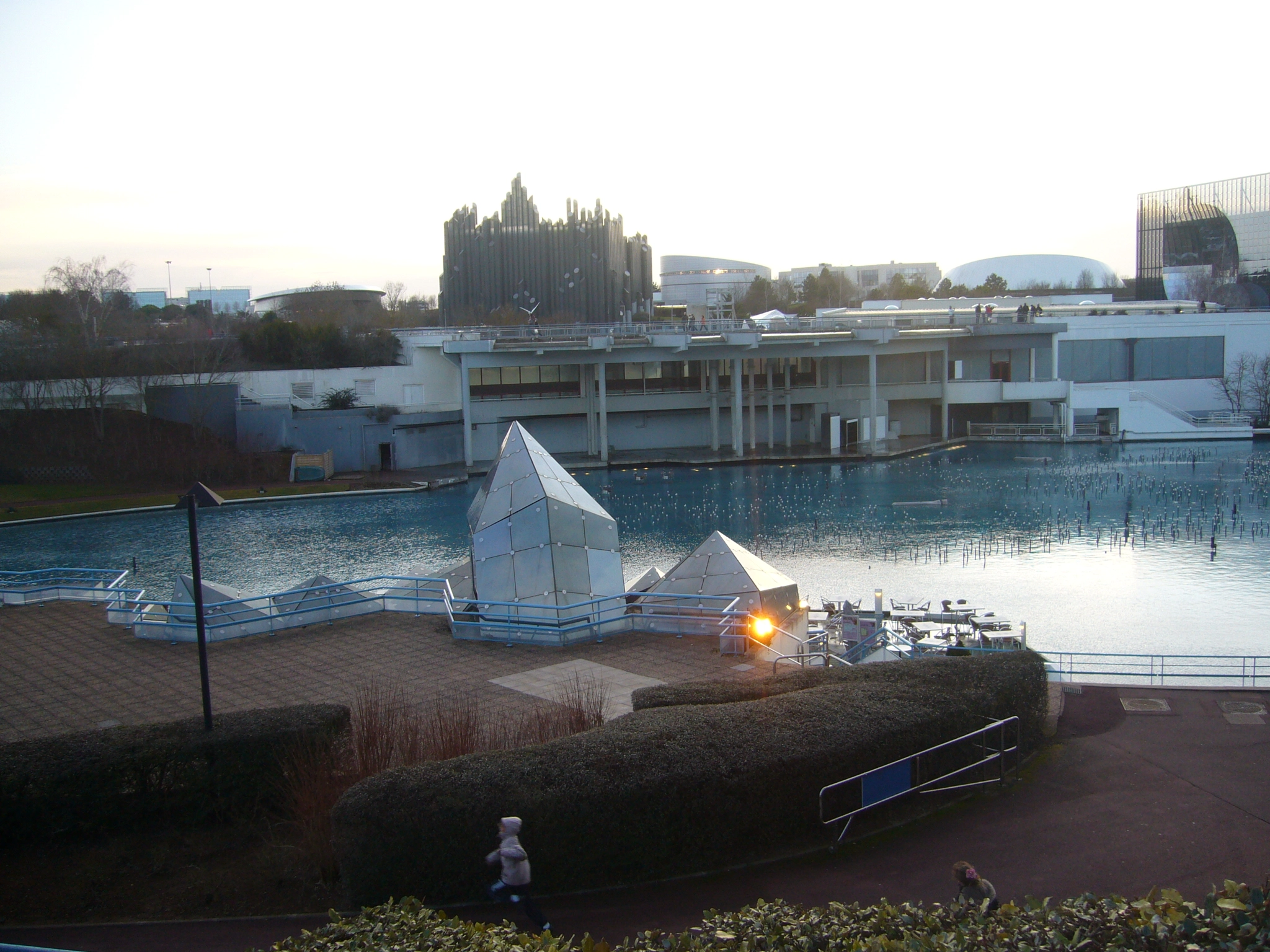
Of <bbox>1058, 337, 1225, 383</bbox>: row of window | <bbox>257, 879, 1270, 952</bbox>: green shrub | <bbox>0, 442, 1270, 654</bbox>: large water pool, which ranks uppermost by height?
<bbox>1058, 337, 1225, 383</bbox>: row of window

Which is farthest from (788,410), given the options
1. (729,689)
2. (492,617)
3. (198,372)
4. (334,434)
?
(729,689)

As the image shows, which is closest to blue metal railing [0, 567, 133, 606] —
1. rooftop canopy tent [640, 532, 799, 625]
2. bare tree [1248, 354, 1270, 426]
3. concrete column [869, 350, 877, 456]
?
rooftop canopy tent [640, 532, 799, 625]

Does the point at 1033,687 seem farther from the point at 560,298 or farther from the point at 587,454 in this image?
the point at 560,298

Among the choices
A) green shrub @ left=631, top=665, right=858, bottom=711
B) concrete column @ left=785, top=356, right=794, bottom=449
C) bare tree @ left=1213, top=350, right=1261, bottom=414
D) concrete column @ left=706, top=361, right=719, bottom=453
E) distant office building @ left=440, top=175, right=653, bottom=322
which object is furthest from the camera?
distant office building @ left=440, top=175, right=653, bottom=322

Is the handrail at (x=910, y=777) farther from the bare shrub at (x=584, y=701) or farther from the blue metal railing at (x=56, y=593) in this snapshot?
the blue metal railing at (x=56, y=593)

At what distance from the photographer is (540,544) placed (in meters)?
14.9

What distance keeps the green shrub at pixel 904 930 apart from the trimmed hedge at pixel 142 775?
11.7 ft

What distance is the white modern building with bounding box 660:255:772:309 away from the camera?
132m

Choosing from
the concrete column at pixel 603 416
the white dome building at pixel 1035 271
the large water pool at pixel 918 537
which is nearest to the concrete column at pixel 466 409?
the large water pool at pixel 918 537

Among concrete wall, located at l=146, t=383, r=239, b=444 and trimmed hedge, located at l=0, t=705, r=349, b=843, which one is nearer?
trimmed hedge, located at l=0, t=705, r=349, b=843

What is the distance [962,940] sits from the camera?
461 centimetres

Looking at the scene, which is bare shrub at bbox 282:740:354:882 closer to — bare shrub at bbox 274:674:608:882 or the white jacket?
bare shrub at bbox 274:674:608:882

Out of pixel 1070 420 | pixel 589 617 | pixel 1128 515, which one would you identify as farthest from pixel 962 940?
pixel 1070 420

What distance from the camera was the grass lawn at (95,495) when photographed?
36.2m
